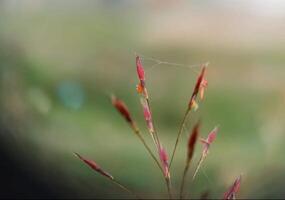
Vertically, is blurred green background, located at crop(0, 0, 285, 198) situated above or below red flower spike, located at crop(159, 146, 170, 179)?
above

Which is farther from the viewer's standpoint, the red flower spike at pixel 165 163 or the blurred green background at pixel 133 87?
the blurred green background at pixel 133 87

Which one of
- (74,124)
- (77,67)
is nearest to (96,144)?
(74,124)

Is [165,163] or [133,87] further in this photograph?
[133,87]

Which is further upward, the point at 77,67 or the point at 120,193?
the point at 77,67

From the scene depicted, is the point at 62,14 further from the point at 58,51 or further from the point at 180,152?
the point at 180,152

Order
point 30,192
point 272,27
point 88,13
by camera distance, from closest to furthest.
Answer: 1. point 272,27
2. point 88,13
3. point 30,192

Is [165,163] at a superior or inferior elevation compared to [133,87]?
inferior

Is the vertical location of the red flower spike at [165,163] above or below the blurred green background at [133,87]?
below

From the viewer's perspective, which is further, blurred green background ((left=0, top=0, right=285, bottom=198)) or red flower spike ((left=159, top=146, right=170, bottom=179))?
blurred green background ((left=0, top=0, right=285, bottom=198))
